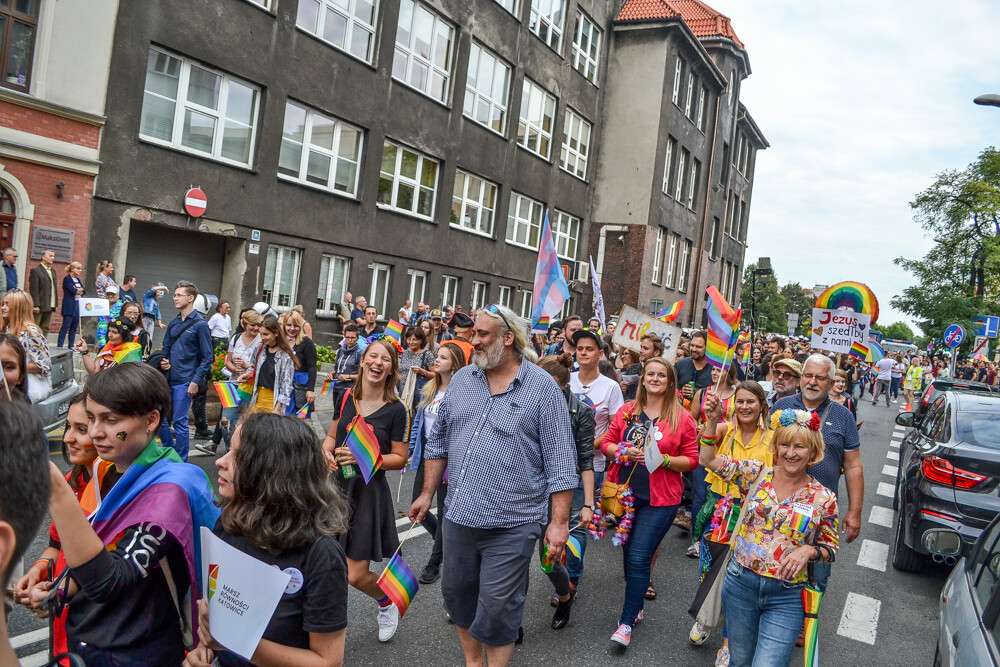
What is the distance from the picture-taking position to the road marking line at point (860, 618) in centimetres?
545

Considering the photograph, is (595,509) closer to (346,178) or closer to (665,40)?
(346,178)

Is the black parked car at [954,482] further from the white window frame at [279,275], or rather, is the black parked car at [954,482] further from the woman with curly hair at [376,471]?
the white window frame at [279,275]

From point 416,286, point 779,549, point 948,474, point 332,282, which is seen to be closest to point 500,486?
point 779,549

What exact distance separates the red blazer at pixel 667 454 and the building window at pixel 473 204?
57.6 feet

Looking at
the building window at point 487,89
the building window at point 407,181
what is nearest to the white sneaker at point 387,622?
the building window at point 407,181

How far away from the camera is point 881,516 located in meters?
9.32

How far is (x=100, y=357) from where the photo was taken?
7426mm

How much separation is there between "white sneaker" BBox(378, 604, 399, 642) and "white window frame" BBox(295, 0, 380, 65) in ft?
48.2

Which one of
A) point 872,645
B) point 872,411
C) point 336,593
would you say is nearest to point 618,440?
point 872,645

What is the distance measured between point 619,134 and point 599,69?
2548mm

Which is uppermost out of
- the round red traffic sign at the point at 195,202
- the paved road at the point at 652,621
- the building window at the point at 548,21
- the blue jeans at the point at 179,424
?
the building window at the point at 548,21

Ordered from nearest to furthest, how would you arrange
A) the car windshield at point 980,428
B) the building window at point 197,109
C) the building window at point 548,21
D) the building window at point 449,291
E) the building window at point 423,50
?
the car windshield at point 980,428 → the building window at point 197,109 → the building window at point 423,50 → the building window at point 449,291 → the building window at point 548,21

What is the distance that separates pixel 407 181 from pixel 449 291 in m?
3.85

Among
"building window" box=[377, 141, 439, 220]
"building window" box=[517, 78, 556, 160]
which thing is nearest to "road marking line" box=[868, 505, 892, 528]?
"building window" box=[377, 141, 439, 220]
